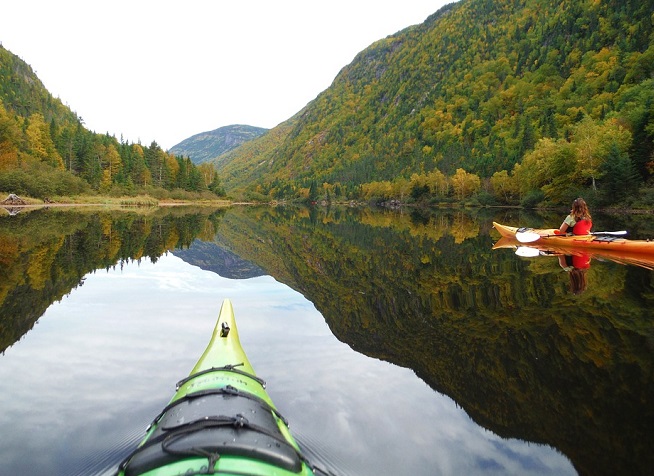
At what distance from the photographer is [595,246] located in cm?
1602

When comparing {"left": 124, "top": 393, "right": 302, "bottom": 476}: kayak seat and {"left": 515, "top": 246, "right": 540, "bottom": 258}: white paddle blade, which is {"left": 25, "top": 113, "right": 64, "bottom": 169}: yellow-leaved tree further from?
{"left": 124, "top": 393, "right": 302, "bottom": 476}: kayak seat

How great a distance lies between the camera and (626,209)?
40.5 meters

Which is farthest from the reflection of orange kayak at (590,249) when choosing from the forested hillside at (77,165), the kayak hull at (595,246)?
the forested hillside at (77,165)

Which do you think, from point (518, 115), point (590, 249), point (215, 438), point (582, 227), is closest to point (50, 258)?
point (215, 438)

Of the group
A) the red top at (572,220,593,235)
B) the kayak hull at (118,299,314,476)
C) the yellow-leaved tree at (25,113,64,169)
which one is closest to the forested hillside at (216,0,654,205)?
the red top at (572,220,593,235)

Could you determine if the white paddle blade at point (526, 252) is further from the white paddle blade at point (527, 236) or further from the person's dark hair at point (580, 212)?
the person's dark hair at point (580, 212)

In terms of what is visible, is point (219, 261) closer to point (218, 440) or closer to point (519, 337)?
point (519, 337)

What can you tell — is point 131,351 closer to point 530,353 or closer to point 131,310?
point 131,310

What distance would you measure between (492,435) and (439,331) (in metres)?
3.17

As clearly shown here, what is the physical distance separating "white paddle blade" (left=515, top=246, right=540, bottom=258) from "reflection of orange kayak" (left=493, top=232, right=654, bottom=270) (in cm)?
8

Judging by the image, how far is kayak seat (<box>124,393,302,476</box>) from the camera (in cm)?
239

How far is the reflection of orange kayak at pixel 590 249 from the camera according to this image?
45.1ft

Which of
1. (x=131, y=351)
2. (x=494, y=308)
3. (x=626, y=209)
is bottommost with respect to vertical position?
(x=626, y=209)

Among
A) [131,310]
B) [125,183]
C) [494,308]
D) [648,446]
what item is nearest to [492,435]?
[648,446]
